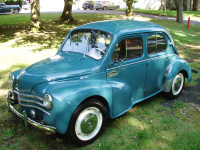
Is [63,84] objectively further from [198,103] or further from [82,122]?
[198,103]

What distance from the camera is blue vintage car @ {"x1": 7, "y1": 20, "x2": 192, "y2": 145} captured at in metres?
2.88

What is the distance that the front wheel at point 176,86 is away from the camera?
464cm

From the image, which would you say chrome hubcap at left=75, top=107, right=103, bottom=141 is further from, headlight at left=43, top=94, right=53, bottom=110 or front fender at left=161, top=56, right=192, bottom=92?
front fender at left=161, top=56, right=192, bottom=92

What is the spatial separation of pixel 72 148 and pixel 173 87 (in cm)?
279

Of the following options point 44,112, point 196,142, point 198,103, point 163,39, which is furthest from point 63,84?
point 198,103

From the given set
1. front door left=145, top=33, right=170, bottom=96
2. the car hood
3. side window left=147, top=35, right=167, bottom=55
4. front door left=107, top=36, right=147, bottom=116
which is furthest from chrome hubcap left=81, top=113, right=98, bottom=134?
side window left=147, top=35, right=167, bottom=55

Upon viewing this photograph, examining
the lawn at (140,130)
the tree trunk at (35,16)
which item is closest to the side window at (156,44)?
the lawn at (140,130)

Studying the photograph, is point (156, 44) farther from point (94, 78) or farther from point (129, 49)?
point (94, 78)

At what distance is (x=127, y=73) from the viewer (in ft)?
12.2

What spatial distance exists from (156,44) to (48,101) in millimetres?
2694

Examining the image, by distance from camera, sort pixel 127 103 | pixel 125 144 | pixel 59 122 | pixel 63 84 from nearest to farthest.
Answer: pixel 59 122, pixel 63 84, pixel 125 144, pixel 127 103

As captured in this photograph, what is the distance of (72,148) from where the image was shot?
10.2 ft

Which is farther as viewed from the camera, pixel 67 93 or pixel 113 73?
pixel 113 73

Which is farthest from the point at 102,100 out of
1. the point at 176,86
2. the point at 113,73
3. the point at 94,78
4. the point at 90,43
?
the point at 176,86
